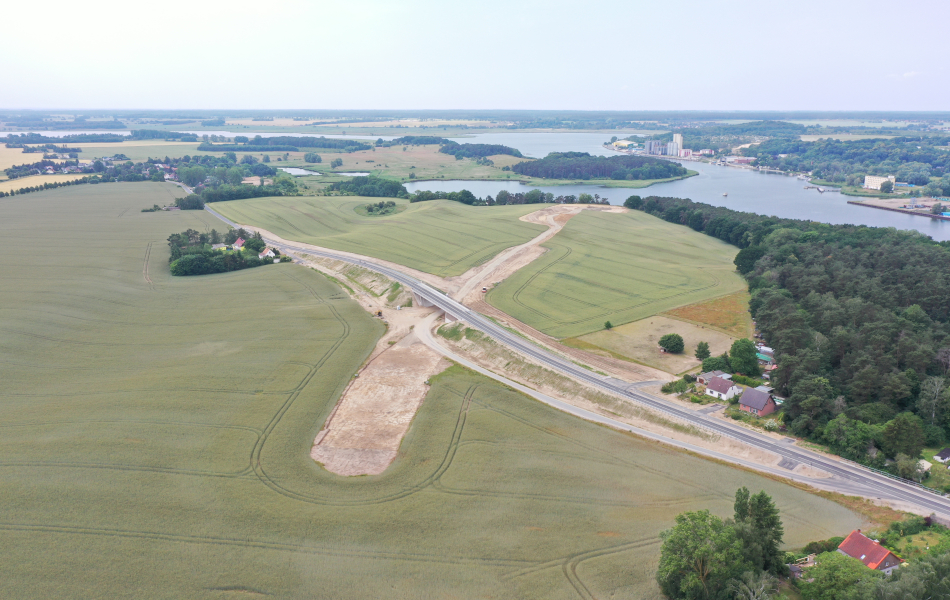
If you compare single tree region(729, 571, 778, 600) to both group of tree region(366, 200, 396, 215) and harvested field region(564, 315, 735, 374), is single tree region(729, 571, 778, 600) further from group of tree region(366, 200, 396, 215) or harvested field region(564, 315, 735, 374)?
group of tree region(366, 200, 396, 215)

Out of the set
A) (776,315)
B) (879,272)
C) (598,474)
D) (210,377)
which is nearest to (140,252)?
(210,377)

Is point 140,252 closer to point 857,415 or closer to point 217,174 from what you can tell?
point 217,174

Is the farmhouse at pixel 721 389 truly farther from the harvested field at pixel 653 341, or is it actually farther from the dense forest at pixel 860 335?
the harvested field at pixel 653 341

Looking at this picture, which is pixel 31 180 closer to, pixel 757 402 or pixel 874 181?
pixel 757 402

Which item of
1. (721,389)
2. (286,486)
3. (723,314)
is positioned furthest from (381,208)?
(286,486)

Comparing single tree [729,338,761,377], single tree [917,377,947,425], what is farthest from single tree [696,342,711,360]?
single tree [917,377,947,425]

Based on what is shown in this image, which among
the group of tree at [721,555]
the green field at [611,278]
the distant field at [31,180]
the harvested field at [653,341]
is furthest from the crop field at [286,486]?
the distant field at [31,180]

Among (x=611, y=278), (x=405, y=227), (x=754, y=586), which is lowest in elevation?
(x=754, y=586)
